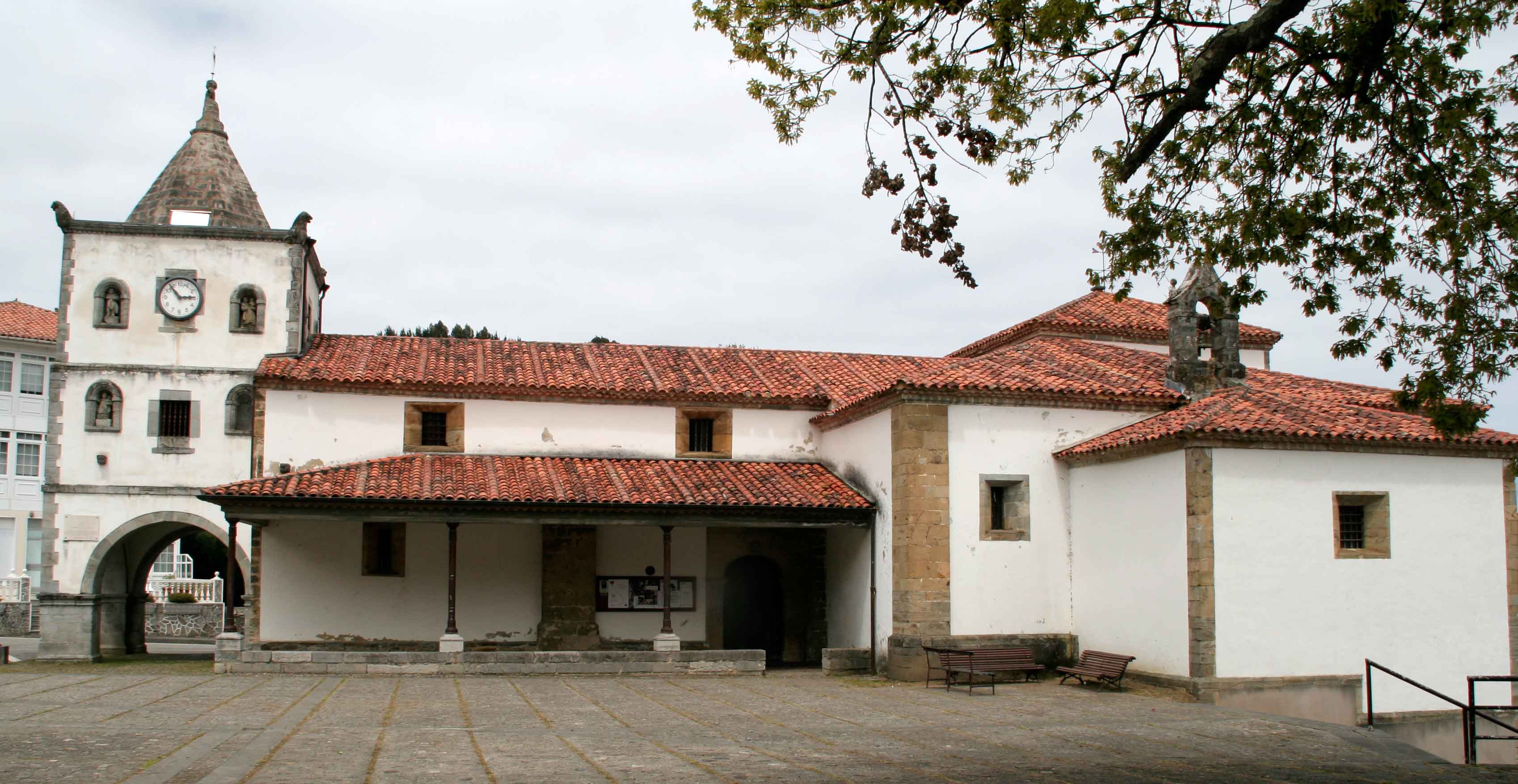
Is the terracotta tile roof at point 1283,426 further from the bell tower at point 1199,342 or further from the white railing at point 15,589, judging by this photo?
the white railing at point 15,589

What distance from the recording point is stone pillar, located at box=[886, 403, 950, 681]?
53.9 ft

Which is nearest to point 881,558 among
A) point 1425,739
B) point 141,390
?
point 1425,739

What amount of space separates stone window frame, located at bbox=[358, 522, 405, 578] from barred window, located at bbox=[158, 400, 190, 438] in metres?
4.07

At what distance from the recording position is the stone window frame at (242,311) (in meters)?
21.0

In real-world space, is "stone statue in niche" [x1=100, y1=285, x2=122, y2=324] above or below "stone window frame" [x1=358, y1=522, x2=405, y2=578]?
above

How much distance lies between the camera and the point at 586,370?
2161 centimetres

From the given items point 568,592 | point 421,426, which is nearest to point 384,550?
point 421,426

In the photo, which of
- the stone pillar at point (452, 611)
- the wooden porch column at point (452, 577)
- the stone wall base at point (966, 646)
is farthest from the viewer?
the wooden porch column at point (452, 577)

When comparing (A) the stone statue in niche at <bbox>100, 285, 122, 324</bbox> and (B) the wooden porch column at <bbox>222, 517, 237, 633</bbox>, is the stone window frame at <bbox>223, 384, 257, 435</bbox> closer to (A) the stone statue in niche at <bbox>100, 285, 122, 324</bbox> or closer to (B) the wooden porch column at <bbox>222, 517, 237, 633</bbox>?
(A) the stone statue in niche at <bbox>100, 285, 122, 324</bbox>

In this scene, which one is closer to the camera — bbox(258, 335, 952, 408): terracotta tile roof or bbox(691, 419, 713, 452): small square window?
bbox(258, 335, 952, 408): terracotta tile roof

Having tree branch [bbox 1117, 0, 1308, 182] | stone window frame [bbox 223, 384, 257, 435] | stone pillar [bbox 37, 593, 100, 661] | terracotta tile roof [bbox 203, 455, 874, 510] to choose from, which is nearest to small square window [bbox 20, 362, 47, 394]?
stone pillar [bbox 37, 593, 100, 661]

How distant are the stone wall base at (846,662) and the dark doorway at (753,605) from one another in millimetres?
3193

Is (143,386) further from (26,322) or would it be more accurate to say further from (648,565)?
(26,322)

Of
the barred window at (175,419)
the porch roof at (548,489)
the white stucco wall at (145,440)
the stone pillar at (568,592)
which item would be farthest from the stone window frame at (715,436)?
the barred window at (175,419)
